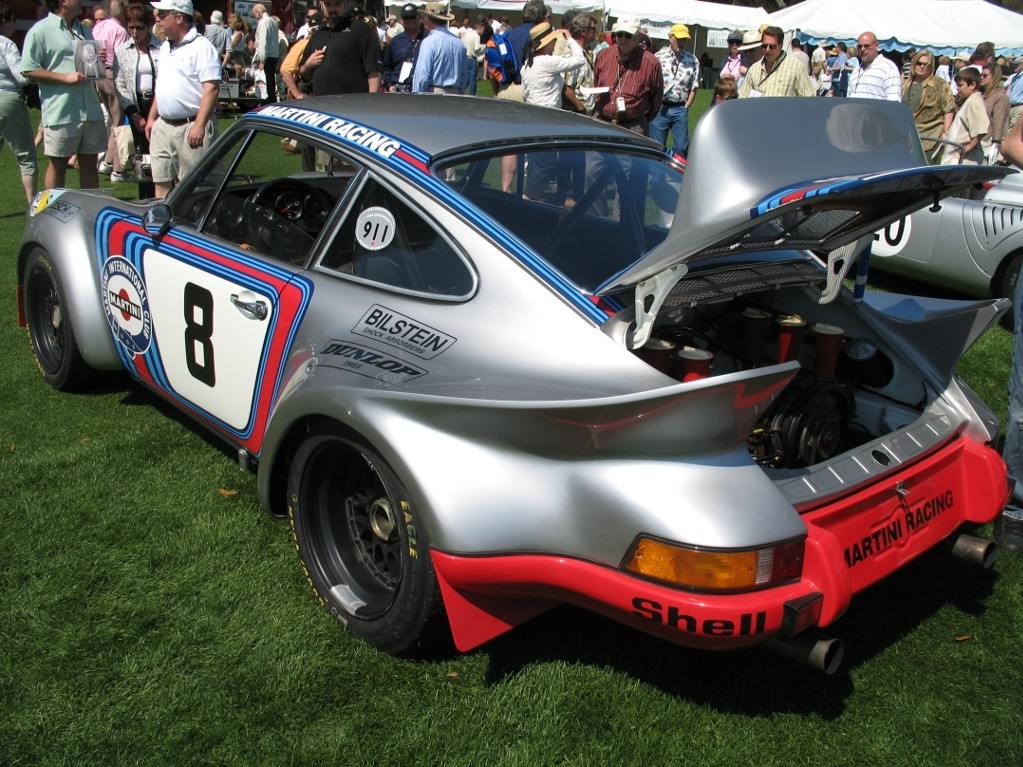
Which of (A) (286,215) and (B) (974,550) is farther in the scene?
(A) (286,215)

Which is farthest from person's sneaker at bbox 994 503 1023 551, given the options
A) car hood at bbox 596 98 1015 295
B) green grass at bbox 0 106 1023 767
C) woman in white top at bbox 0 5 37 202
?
woman in white top at bbox 0 5 37 202

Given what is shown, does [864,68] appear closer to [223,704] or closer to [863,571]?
[863,571]

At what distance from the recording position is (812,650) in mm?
2293

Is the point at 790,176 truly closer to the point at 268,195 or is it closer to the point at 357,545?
the point at 357,545

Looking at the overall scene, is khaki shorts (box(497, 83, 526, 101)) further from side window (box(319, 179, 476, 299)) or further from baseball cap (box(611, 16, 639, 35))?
side window (box(319, 179, 476, 299))

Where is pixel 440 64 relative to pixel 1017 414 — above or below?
above

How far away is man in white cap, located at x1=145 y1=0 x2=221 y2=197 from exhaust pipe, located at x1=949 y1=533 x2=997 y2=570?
532 cm

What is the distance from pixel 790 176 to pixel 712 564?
0.94m

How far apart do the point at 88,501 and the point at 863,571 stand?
2.81 metres

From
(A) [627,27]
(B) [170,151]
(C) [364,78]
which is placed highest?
(A) [627,27]

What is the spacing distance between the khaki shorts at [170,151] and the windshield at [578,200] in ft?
13.5

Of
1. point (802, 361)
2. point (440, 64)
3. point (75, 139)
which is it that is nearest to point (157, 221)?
point (802, 361)

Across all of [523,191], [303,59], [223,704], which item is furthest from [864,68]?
[223,704]

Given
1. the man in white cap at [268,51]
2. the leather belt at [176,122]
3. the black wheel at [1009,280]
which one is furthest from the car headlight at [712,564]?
the man in white cap at [268,51]
